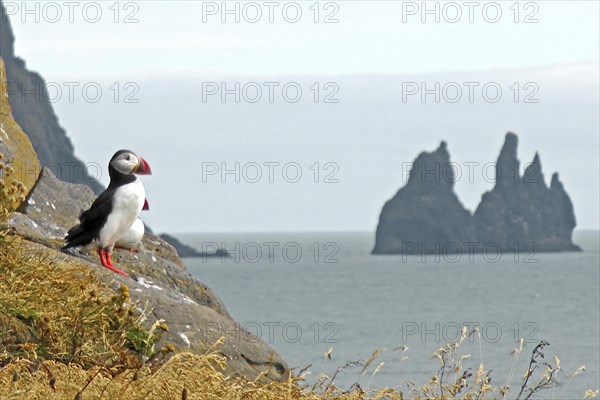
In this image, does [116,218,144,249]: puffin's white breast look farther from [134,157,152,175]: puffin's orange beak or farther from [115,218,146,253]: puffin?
[134,157,152,175]: puffin's orange beak

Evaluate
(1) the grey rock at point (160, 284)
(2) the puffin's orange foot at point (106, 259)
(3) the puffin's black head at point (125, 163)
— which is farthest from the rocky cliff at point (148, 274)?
(3) the puffin's black head at point (125, 163)

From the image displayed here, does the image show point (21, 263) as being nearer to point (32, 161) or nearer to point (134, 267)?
point (134, 267)

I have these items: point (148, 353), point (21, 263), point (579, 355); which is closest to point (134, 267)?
point (21, 263)

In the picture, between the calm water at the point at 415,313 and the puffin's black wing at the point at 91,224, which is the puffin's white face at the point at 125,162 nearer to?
the puffin's black wing at the point at 91,224

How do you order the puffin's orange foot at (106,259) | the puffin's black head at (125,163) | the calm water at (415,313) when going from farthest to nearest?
the calm water at (415,313) < the puffin's black head at (125,163) < the puffin's orange foot at (106,259)

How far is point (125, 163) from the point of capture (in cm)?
1061

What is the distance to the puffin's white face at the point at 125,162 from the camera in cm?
1059

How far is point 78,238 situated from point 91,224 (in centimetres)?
21

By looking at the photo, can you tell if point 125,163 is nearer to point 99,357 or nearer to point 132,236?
point 132,236

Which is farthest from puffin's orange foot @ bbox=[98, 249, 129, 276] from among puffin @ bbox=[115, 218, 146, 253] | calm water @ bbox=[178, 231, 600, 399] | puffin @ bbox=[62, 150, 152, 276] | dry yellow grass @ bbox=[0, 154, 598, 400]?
calm water @ bbox=[178, 231, 600, 399]

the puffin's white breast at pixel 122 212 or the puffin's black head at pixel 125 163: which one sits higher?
the puffin's black head at pixel 125 163

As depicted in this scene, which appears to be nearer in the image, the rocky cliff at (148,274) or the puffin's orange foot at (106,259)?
the rocky cliff at (148,274)

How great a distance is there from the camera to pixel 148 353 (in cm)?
857

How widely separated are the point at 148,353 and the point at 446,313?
10686 centimetres
